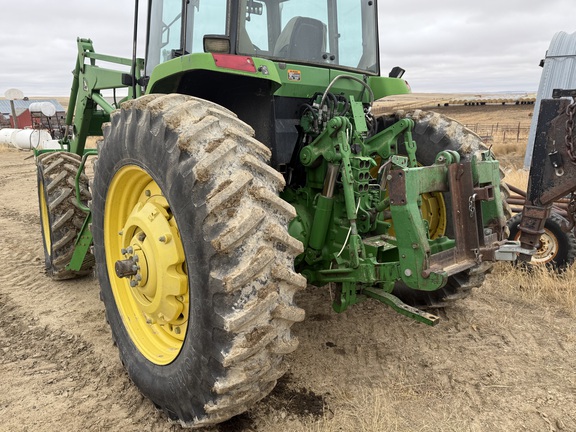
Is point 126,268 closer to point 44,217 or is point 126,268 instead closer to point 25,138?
point 44,217

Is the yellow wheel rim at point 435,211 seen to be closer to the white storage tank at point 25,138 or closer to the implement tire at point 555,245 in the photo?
the implement tire at point 555,245

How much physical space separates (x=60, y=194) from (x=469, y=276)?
3646mm

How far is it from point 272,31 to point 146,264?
169 cm

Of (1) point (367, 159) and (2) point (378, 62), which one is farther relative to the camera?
(2) point (378, 62)

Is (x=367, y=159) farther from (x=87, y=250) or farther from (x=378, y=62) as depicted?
(x=87, y=250)

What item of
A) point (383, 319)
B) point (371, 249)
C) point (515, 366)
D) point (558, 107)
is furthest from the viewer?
point (383, 319)

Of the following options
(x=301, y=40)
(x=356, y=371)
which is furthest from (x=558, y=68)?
(x=356, y=371)

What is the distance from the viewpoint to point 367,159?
2650 mm

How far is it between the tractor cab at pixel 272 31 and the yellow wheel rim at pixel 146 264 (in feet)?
2.98

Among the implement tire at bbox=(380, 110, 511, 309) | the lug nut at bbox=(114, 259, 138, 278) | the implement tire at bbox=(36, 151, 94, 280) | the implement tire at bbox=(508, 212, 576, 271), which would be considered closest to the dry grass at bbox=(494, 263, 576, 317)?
the implement tire at bbox=(508, 212, 576, 271)

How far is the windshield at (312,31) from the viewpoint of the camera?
291 centimetres

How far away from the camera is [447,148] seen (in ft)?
11.2

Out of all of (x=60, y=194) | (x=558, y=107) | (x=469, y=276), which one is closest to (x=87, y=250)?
(x=60, y=194)

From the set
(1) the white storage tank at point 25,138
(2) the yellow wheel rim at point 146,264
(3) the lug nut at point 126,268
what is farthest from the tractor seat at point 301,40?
(1) the white storage tank at point 25,138
